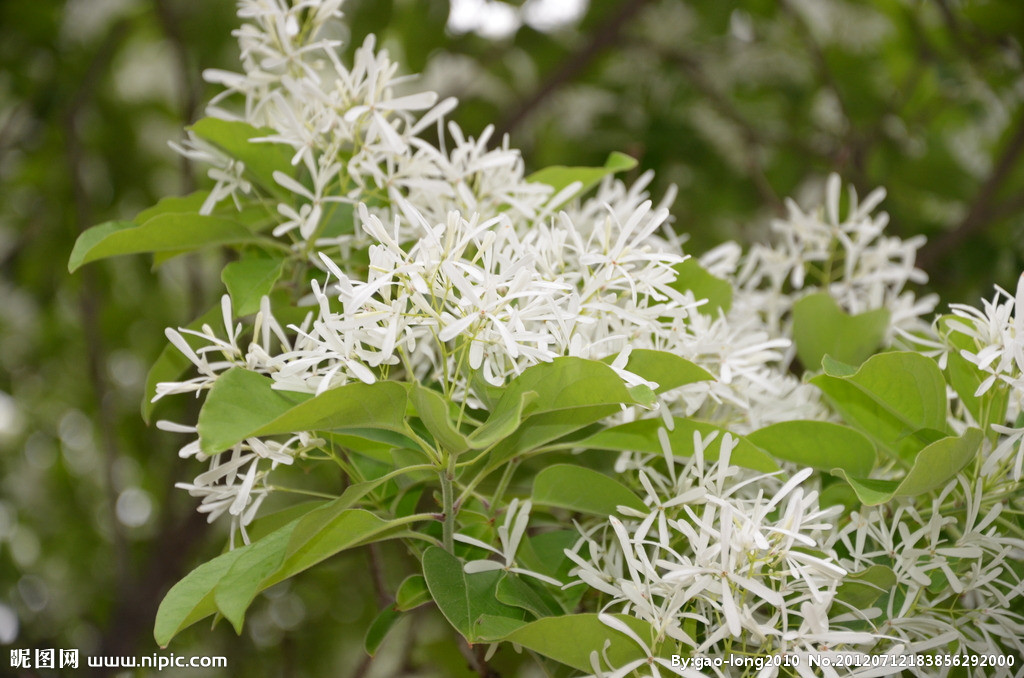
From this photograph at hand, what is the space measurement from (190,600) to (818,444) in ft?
1.66

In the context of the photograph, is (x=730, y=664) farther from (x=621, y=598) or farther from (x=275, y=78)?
(x=275, y=78)

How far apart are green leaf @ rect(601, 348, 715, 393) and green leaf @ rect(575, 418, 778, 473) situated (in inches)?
1.9

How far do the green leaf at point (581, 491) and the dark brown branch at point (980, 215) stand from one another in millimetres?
1090

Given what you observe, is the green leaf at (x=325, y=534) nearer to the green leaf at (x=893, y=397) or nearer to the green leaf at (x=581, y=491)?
the green leaf at (x=581, y=491)

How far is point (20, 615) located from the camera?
1742 millimetres

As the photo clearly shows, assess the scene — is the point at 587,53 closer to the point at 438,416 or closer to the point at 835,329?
the point at 835,329

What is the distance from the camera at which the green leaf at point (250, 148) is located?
752mm

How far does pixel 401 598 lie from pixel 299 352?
8.7 inches

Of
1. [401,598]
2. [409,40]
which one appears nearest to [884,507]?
[401,598]

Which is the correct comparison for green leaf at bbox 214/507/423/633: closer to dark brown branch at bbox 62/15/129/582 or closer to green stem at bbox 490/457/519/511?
green stem at bbox 490/457/519/511

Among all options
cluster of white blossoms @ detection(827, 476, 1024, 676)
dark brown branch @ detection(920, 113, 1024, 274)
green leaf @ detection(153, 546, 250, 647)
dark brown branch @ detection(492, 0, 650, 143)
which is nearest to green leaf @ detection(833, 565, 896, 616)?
cluster of white blossoms @ detection(827, 476, 1024, 676)

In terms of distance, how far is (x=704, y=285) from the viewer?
844 millimetres

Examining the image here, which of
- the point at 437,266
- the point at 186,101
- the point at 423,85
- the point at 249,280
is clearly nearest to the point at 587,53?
the point at 423,85

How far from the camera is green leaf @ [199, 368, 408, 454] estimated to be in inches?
21.0
